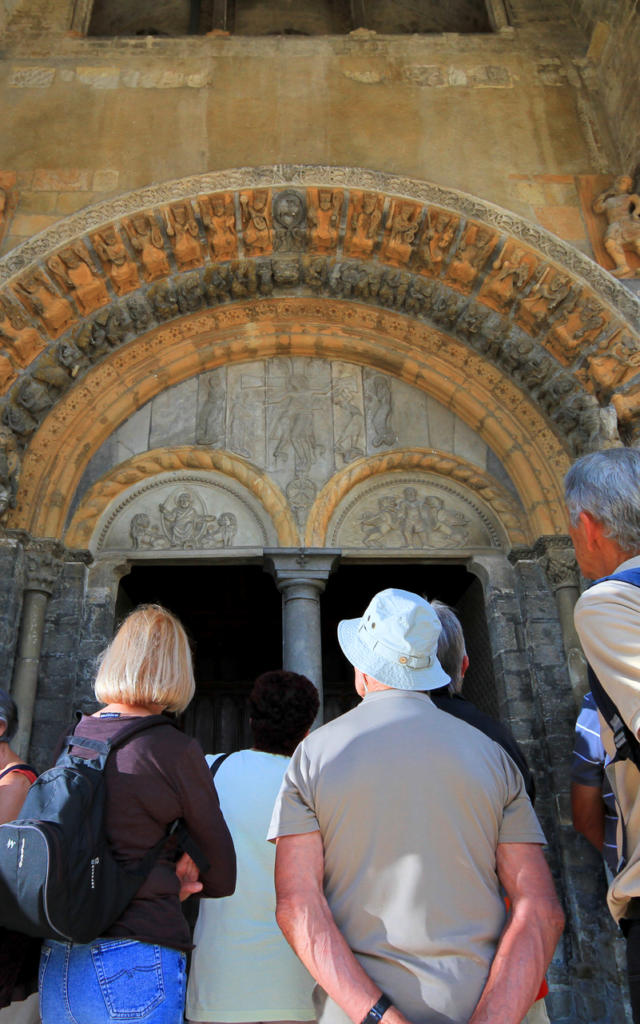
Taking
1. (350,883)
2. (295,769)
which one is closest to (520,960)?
(350,883)

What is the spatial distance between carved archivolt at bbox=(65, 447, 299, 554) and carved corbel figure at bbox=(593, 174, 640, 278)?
305 centimetres

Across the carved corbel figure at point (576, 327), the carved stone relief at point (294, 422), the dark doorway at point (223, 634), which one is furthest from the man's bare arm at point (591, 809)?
the dark doorway at point (223, 634)

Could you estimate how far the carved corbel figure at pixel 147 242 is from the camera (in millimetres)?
5977

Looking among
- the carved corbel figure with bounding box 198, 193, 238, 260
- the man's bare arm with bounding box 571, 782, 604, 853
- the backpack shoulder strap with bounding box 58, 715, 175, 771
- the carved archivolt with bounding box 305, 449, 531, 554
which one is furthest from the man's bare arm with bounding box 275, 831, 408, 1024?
the carved corbel figure with bounding box 198, 193, 238, 260

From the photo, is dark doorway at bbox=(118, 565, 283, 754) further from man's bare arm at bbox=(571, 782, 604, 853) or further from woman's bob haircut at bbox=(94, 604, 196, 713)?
woman's bob haircut at bbox=(94, 604, 196, 713)

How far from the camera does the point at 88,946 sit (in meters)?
1.76

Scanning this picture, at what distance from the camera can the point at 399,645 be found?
6.48ft

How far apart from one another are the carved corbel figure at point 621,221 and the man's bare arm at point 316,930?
527 centimetres

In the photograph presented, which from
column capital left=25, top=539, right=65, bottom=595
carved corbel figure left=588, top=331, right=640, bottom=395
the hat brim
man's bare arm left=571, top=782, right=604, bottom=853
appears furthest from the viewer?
carved corbel figure left=588, top=331, right=640, bottom=395

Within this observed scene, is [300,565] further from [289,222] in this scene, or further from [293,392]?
[289,222]

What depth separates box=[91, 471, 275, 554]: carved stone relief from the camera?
230 inches

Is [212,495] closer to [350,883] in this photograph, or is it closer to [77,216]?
[77,216]

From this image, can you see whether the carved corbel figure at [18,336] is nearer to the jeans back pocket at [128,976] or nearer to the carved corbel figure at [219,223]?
the carved corbel figure at [219,223]

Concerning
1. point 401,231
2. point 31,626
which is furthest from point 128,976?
point 401,231
